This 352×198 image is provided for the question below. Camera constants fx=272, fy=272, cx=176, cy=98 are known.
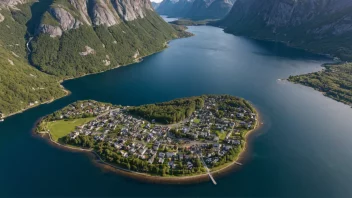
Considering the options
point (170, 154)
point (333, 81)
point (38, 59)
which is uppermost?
point (333, 81)

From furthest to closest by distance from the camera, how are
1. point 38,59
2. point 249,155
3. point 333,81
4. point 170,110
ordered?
point 38,59 → point 333,81 → point 170,110 → point 249,155

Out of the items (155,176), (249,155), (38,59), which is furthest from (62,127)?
(38,59)

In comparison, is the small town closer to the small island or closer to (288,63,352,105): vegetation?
the small island

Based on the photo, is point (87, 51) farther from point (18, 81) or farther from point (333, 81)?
point (333, 81)

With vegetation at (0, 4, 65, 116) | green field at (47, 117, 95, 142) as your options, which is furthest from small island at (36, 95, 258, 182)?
vegetation at (0, 4, 65, 116)

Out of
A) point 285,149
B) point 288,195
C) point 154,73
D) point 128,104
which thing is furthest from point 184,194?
point 154,73

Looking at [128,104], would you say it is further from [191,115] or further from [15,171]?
[15,171]
